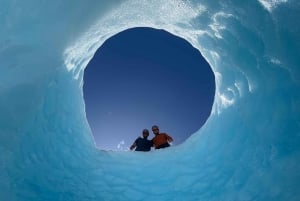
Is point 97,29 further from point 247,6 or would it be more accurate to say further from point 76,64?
point 247,6

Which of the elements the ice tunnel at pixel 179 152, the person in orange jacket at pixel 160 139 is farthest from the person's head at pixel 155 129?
the ice tunnel at pixel 179 152

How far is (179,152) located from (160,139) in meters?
1.48

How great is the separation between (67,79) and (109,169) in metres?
2.46

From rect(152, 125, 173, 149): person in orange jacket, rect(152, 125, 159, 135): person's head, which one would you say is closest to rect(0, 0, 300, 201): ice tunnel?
rect(152, 125, 173, 149): person in orange jacket

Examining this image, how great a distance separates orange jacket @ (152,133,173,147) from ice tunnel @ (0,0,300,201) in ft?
4.71

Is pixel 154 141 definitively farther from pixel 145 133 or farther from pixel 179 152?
pixel 179 152

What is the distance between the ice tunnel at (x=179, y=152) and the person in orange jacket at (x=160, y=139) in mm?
1409

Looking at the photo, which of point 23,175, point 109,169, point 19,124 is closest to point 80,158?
point 109,169

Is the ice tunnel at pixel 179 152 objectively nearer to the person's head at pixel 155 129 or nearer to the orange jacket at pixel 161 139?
the orange jacket at pixel 161 139

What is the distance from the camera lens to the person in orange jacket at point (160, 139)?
9.80 metres

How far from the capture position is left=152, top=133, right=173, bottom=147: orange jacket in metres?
9.82

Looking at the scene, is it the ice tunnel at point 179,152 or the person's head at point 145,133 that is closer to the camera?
the ice tunnel at point 179,152

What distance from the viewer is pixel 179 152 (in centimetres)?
844

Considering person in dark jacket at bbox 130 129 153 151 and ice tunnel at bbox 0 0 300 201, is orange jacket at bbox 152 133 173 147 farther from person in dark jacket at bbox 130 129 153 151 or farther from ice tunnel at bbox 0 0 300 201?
ice tunnel at bbox 0 0 300 201
